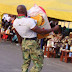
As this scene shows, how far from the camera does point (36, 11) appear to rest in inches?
199

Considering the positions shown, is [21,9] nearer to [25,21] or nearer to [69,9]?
[25,21]

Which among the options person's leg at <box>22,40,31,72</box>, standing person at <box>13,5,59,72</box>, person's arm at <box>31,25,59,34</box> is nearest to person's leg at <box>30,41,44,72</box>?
standing person at <box>13,5,59,72</box>

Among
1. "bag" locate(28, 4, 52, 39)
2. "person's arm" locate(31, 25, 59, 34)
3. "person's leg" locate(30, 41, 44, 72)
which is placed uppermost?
"bag" locate(28, 4, 52, 39)

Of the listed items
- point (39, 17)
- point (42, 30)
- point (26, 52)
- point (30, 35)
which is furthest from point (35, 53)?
point (39, 17)

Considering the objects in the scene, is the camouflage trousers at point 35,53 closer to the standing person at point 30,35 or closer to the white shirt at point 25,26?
the standing person at point 30,35

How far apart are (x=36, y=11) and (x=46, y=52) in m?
6.08

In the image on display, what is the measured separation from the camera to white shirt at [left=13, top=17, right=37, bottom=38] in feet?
15.5

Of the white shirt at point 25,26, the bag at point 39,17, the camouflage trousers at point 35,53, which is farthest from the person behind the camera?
the bag at point 39,17

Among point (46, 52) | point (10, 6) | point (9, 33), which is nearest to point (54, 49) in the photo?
point (46, 52)

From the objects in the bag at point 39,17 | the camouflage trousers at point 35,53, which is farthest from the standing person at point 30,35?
the bag at point 39,17

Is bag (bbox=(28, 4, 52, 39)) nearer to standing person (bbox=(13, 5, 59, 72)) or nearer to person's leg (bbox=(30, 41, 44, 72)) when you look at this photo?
standing person (bbox=(13, 5, 59, 72))

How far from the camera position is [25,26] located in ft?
15.6

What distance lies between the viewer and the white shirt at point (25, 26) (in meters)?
4.72

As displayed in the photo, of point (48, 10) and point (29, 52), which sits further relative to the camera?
point (48, 10)
